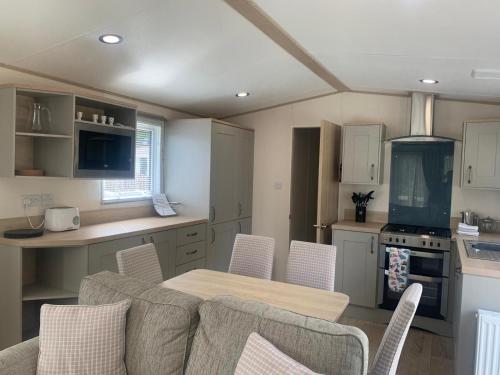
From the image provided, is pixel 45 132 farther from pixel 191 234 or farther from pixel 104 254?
pixel 191 234

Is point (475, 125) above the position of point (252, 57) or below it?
below

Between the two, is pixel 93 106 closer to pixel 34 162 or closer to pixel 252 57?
pixel 34 162

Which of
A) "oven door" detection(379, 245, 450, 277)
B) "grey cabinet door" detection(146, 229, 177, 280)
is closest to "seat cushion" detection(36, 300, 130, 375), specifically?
"grey cabinet door" detection(146, 229, 177, 280)

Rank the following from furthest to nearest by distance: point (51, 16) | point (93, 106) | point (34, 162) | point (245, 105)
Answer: point (245, 105), point (93, 106), point (34, 162), point (51, 16)

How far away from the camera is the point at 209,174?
425 centimetres

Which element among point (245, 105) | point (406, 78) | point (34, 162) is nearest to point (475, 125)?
point (406, 78)

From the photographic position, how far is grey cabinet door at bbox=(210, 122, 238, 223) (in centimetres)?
432

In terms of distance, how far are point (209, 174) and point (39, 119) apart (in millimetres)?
1766

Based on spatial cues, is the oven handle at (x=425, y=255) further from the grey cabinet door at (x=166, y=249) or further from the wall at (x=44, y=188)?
the wall at (x=44, y=188)

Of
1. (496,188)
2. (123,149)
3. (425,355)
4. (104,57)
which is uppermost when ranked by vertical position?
(104,57)

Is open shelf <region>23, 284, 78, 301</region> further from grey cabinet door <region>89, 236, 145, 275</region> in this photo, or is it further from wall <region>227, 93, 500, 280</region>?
wall <region>227, 93, 500, 280</region>

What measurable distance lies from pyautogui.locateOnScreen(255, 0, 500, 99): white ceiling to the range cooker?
1451mm

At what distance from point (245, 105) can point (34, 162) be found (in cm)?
250

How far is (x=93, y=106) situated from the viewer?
340 centimetres
